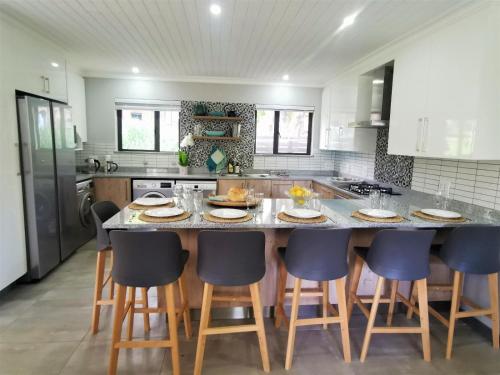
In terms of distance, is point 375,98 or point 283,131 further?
point 283,131

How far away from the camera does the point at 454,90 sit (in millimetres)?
2275

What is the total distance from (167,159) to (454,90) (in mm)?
3913

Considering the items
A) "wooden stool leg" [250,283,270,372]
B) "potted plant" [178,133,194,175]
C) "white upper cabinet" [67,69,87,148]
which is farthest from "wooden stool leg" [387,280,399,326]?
"white upper cabinet" [67,69,87,148]

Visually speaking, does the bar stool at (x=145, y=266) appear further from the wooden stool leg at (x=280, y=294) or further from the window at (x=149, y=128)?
the window at (x=149, y=128)

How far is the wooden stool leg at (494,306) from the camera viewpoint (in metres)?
2.04

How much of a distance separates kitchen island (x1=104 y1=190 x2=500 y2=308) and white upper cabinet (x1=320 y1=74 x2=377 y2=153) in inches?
53.3

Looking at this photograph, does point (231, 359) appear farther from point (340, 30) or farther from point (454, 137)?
point (340, 30)

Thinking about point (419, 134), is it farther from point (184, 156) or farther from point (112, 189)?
point (112, 189)

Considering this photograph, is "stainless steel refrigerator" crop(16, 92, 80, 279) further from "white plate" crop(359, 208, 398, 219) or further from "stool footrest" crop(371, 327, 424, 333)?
"stool footrest" crop(371, 327, 424, 333)

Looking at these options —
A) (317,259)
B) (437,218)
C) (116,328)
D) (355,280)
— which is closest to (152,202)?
(116,328)

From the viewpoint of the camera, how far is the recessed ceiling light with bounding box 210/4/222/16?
223 cm

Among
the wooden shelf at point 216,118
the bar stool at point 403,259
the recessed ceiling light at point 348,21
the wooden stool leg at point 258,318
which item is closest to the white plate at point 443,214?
the bar stool at point 403,259

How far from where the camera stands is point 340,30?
2.65m

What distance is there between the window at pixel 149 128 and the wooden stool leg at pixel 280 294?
331cm
